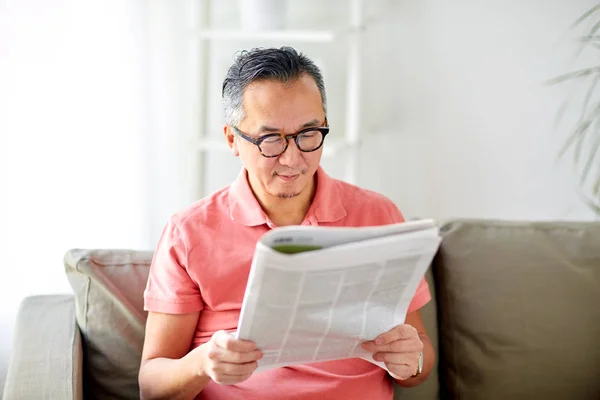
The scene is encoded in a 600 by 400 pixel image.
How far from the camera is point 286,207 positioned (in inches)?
62.0

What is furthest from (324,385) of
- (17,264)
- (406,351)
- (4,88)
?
(4,88)

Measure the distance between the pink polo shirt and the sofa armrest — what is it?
20 centimetres

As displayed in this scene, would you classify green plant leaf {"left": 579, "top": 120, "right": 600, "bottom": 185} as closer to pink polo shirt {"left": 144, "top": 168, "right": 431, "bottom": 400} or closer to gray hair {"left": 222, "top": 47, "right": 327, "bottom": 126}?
pink polo shirt {"left": 144, "top": 168, "right": 431, "bottom": 400}

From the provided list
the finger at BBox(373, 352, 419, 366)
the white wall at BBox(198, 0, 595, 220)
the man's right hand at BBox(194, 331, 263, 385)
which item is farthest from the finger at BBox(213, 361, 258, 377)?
the white wall at BBox(198, 0, 595, 220)

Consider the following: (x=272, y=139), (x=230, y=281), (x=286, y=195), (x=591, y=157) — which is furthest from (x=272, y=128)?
(x=591, y=157)

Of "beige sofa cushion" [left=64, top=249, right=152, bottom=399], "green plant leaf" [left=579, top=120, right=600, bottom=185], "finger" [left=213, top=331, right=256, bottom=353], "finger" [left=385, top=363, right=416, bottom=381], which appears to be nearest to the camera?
"finger" [left=213, top=331, right=256, bottom=353]

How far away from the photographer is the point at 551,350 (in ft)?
5.71

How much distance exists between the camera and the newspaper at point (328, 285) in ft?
3.57

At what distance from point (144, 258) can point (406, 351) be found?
2.29ft

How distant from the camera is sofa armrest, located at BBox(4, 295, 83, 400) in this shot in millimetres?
1390

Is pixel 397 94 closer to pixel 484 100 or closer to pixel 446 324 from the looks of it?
pixel 484 100

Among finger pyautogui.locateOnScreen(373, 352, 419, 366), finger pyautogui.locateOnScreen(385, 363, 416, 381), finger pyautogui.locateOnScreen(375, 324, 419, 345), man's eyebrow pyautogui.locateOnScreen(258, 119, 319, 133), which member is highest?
man's eyebrow pyautogui.locateOnScreen(258, 119, 319, 133)

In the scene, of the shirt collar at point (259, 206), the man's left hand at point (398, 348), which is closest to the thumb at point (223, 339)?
the man's left hand at point (398, 348)

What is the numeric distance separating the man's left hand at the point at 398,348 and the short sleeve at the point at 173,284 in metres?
0.38
